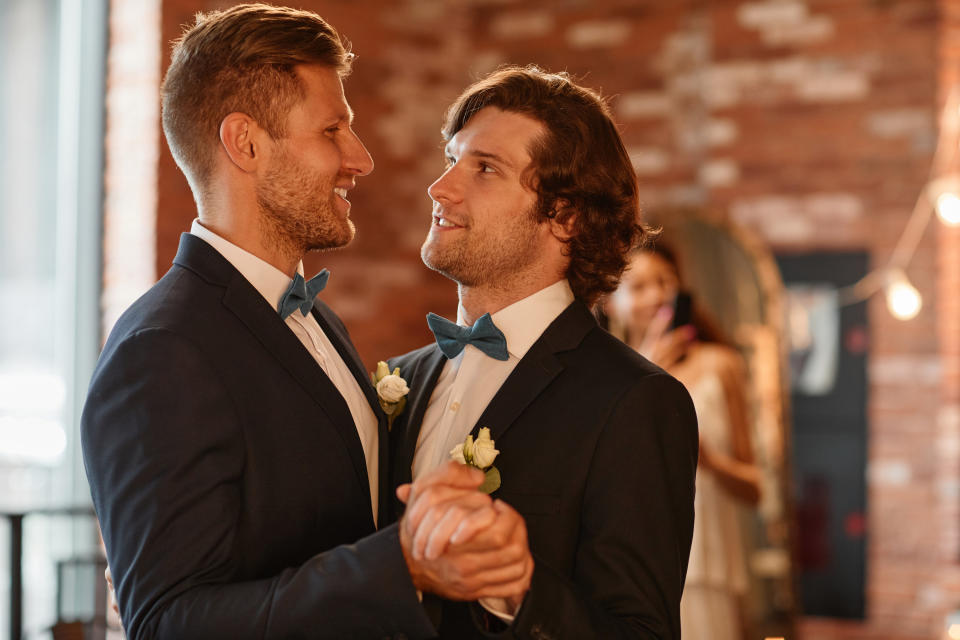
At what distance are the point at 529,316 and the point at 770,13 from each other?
364 centimetres

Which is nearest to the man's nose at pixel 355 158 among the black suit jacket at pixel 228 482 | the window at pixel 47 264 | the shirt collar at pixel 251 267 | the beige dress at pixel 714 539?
the shirt collar at pixel 251 267

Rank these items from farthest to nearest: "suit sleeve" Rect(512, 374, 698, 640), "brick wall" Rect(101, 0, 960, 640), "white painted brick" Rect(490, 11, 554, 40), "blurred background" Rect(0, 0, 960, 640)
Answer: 1. "white painted brick" Rect(490, 11, 554, 40)
2. "brick wall" Rect(101, 0, 960, 640)
3. "blurred background" Rect(0, 0, 960, 640)
4. "suit sleeve" Rect(512, 374, 698, 640)

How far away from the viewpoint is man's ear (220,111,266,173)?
5.31 feet

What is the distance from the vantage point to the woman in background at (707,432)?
3572 millimetres

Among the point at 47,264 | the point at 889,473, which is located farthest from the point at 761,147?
the point at 47,264

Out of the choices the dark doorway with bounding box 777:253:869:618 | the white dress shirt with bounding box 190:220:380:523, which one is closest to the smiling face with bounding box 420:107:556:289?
the white dress shirt with bounding box 190:220:380:523

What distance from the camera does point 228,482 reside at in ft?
4.51

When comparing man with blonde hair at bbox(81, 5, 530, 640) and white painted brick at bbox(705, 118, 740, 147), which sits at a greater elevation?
white painted brick at bbox(705, 118, 740, 147)

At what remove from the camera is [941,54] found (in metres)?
4.61

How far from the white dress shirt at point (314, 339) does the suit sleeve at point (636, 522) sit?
0.34 meters

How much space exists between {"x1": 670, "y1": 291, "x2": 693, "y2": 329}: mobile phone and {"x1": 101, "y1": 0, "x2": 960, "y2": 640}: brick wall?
132 cm

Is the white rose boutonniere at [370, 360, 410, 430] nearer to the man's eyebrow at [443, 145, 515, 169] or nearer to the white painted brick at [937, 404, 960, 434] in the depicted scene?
the man's eyebrow at [443, 145, 515, 169]

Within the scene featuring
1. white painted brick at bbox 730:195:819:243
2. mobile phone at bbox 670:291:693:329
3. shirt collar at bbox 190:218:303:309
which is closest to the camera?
shirt collar at bbox 190:218:303:309

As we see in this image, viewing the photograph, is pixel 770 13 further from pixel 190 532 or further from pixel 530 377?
pixel 190 532
